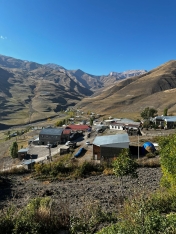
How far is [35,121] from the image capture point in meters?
144

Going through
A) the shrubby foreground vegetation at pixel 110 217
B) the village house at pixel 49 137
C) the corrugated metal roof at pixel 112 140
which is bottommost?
the village house at pixel 49 137

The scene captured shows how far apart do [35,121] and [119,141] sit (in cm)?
12182

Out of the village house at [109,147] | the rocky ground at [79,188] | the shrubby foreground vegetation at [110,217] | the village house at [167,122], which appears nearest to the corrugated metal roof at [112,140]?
the village house at [109,147]

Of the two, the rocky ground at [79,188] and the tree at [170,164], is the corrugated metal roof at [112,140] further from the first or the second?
the tree at [170,164]

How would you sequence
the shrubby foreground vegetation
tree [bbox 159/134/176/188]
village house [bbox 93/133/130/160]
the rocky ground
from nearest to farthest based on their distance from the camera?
the shrubby foreground vegetation → tree [bbox 159/134/176/188] → the rocky ground → village house [bbox 93/133/130/160]

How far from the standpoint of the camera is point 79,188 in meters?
16.4

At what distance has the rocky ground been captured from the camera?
13.1m

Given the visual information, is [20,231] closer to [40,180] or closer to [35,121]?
[40,180]

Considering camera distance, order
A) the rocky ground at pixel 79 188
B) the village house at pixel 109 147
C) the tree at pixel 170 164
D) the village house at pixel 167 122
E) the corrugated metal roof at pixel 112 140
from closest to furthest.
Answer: the tree at pixel 170 164
the rocky ground at pixel 79 188
the village house at pixel 109 147
the corrugated metal roof at pixel 112 140
the village house at pixel 167 122

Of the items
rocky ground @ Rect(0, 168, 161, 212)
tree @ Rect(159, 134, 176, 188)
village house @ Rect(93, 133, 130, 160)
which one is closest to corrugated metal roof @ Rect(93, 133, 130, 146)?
village house @ Rect(93, 133, 130, 160)

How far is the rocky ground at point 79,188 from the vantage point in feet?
43.1

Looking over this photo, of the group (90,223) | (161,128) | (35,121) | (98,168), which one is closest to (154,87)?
(35,121)

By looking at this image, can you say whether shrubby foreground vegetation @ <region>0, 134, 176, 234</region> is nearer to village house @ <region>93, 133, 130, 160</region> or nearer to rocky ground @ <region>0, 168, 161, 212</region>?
rocky ground @ <region>0, 168, 161, 212</region>

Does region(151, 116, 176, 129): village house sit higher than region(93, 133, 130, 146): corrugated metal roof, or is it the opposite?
region(151, 116, 176, 129): village house
